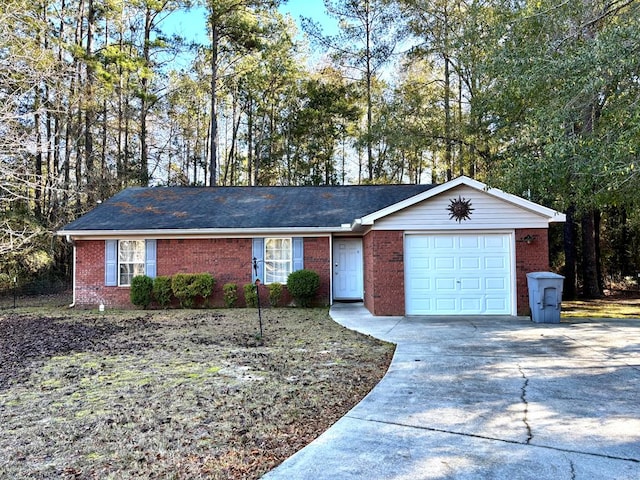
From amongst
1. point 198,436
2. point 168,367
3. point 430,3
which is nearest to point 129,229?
point 168,367

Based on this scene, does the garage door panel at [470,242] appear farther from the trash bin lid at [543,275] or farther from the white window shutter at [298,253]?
the white window shutter at [298,253]

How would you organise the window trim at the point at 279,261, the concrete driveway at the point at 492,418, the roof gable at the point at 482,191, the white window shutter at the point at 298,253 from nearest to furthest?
the concrete driveway at the point at 492,418
the roof gable at the point at 482,191
the white window shutter at the point at 298,253
the window trim at the point at 279,261

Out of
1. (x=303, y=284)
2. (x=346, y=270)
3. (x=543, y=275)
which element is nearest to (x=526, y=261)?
(x=543, y=275)

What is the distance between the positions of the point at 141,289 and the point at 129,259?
120cm

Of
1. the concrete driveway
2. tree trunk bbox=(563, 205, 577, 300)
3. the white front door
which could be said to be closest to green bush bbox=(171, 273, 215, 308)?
the white front door

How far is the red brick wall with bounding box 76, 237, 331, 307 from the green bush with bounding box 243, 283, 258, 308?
0.31m

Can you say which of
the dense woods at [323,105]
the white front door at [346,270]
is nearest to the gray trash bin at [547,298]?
the dense woods at [323,105]

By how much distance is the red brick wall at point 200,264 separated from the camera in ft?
42.4

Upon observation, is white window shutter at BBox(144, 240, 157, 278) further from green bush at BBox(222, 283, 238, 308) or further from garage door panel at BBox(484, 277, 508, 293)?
garage door panel at BBox(484, 277, 508, 293)

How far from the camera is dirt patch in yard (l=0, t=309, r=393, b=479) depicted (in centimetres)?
317

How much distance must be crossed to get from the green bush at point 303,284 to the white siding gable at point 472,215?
3.17 metres

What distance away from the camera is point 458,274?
10250mm

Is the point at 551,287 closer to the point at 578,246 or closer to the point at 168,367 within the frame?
the point at 168,367

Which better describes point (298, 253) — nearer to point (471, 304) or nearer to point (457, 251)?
point (457, 251)
